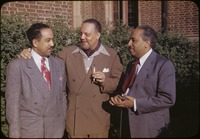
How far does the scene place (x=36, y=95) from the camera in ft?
11.9

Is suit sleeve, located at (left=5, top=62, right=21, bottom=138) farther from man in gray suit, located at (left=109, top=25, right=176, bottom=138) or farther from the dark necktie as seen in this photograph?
the dark necktie

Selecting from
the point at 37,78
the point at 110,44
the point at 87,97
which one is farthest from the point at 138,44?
the point at 110,44

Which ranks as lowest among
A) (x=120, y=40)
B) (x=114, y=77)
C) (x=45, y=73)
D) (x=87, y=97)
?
(x=87, y=97)

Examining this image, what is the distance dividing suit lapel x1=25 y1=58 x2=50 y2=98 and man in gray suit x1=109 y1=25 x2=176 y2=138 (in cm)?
90

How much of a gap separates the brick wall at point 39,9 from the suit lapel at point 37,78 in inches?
139

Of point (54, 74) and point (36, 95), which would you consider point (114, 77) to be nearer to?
point (54, 74)

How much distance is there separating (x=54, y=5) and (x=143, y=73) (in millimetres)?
5776

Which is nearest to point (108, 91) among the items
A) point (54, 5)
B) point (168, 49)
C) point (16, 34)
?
point (16, 34)

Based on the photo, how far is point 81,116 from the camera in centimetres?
404

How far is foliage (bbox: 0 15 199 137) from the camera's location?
537cm

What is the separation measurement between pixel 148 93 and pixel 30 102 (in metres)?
1.50

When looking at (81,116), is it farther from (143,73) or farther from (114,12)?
(114,12)

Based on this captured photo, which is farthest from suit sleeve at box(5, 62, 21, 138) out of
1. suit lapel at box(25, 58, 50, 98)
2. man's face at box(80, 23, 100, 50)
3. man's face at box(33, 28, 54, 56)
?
man's face at box(80, 23, 100, 50)

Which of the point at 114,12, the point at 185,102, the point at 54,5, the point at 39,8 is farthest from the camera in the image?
the point at 114,12
